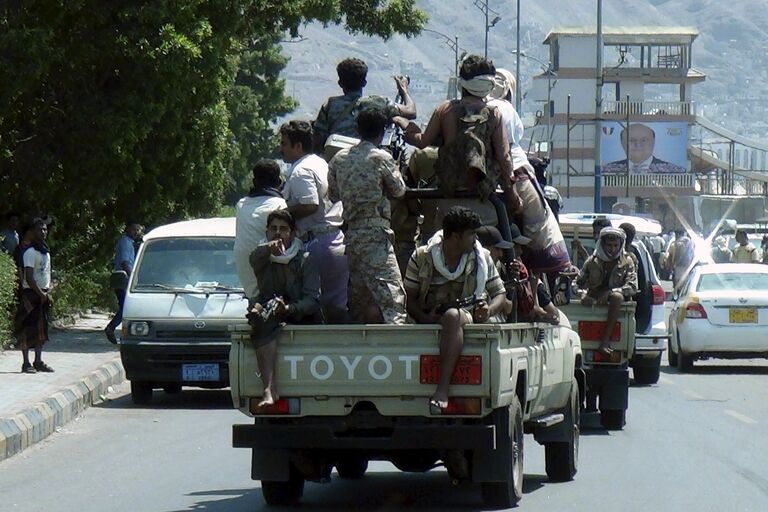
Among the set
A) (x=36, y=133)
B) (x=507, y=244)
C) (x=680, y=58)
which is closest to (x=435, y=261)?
(x=507, y=244)

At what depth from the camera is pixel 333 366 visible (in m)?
10.2

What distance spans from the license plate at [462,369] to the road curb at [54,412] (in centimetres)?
481

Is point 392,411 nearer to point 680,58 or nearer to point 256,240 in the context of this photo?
point 256,240

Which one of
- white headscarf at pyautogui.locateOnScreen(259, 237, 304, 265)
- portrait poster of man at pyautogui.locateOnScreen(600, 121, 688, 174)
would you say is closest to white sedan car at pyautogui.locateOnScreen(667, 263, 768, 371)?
white headscarf at pyautogui.locateOnScreen(259, 237, 304, 265)

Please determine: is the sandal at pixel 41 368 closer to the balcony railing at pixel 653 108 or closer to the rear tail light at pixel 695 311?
the rear tail light at pixel 695 311

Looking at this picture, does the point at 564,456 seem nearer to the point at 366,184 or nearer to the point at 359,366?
the point at 359,366

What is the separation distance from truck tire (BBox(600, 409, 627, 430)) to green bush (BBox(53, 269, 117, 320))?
1399 cm

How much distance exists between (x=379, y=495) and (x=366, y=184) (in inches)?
87.7

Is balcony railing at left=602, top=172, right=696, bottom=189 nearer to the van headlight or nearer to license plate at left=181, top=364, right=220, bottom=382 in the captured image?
the van headlight

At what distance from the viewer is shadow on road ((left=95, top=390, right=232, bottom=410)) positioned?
18.2 metres

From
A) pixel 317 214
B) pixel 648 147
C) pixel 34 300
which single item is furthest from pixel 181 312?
pixel 648 147

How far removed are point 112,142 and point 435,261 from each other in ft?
49.6

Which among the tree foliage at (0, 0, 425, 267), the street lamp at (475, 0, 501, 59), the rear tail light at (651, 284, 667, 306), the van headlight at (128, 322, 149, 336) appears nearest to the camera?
the van headlight at (128, 322, 149, 336)

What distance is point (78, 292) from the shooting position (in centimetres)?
3111
